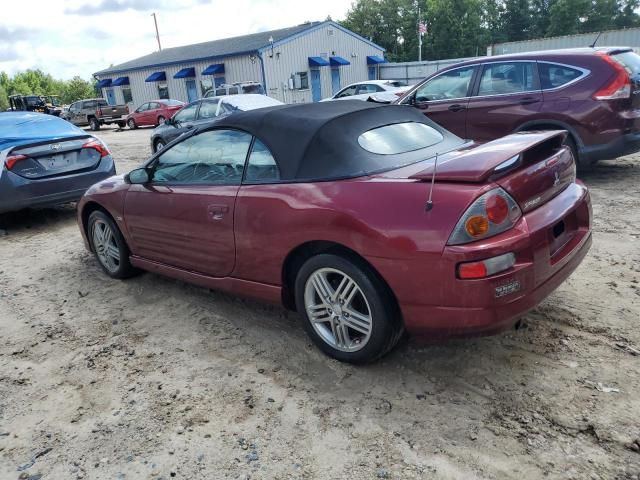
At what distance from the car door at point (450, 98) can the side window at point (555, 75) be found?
100 cm

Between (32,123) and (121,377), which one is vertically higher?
(32,123)

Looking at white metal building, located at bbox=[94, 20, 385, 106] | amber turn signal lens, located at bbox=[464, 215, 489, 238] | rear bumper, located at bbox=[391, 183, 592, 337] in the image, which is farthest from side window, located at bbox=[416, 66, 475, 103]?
white metal building, located at bbox=[94, 20, 385, 106]

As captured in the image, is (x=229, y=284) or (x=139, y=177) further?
(x=139, y=177)

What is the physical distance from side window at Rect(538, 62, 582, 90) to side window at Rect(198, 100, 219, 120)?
772cm

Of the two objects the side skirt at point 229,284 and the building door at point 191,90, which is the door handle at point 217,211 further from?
the building door at point 191,90

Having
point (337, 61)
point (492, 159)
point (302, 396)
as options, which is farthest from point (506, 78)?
point (337, 61)

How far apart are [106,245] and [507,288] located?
373 cm

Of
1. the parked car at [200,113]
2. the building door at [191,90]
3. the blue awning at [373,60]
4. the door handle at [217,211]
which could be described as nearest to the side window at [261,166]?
the door handle at [217,211]

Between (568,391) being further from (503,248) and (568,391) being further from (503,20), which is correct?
(503,20)

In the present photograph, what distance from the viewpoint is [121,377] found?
3.23 metres

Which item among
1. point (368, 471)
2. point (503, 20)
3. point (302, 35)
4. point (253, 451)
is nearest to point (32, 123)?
point (253, 451)

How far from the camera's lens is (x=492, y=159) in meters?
2.66

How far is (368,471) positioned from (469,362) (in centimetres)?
105

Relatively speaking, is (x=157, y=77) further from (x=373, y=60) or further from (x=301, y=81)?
(x=373, y=60)
